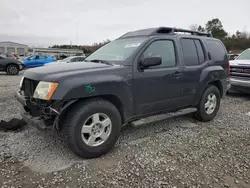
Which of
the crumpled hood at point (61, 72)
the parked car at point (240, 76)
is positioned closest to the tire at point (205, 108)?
the crumpled hood at point (61, 72)

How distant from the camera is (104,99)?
10.3 ft

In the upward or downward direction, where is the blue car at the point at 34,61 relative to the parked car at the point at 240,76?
upward

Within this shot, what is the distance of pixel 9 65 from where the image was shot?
44.7 feet

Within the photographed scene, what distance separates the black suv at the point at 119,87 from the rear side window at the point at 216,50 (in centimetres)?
6

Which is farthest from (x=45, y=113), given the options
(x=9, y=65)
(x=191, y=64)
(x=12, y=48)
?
(x=12, y=48)

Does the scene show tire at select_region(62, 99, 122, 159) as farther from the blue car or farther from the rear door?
the blue car

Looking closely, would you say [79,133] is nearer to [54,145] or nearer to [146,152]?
[54,145]

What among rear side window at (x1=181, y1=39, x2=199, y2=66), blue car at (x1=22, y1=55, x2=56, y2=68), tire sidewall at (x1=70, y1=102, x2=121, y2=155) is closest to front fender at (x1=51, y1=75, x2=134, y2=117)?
tire sidewall at (x1=70, y1=102, x2=121, y2=155)

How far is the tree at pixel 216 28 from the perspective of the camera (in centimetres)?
4653

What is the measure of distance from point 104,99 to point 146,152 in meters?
1.05

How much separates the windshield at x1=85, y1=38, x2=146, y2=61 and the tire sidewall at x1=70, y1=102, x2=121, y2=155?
0.94m

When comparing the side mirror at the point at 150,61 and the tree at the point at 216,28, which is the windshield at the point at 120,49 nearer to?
the side mirror at the point at 150,61

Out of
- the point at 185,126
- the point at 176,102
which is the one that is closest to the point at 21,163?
the point at 176,102

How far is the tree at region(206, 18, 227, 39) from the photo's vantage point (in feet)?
153
